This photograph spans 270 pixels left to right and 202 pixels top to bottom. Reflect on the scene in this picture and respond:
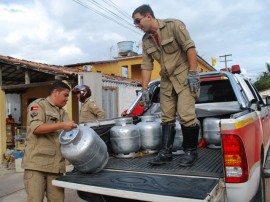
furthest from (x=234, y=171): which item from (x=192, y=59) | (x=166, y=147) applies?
(x=192, y=59)

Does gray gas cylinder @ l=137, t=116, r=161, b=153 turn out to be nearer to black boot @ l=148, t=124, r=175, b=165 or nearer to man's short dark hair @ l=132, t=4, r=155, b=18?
black boot @ l=148, t=124, r=175, b=165

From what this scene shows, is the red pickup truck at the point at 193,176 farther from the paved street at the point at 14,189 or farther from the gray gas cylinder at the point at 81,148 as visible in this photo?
the paved street at the point at 14,189

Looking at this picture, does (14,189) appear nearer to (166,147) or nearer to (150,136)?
(150,136)

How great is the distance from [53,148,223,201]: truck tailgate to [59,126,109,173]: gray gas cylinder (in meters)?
0.11

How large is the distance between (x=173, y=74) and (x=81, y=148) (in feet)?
4.19

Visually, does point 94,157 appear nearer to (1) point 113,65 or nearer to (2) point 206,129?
(2) point 206,129

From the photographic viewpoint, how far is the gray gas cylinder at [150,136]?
146 inches

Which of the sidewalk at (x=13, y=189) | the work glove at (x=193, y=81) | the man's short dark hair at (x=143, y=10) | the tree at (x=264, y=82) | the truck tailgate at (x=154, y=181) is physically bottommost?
the sidewalk at (x=13, y=189)

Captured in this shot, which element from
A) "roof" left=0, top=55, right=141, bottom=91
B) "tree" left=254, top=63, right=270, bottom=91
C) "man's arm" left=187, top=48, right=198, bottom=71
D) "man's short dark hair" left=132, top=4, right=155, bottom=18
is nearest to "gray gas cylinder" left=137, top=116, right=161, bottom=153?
"man's arm" left=187, top=48, right=198, bottom=71

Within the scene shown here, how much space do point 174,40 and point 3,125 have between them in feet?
25.4

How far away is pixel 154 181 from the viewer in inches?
102

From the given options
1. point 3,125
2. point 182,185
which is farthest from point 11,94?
point 182,185

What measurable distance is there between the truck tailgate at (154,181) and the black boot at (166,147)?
7 cm

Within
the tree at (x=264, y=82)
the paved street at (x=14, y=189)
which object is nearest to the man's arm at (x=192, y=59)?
the paved street at (x=14, y=189)
